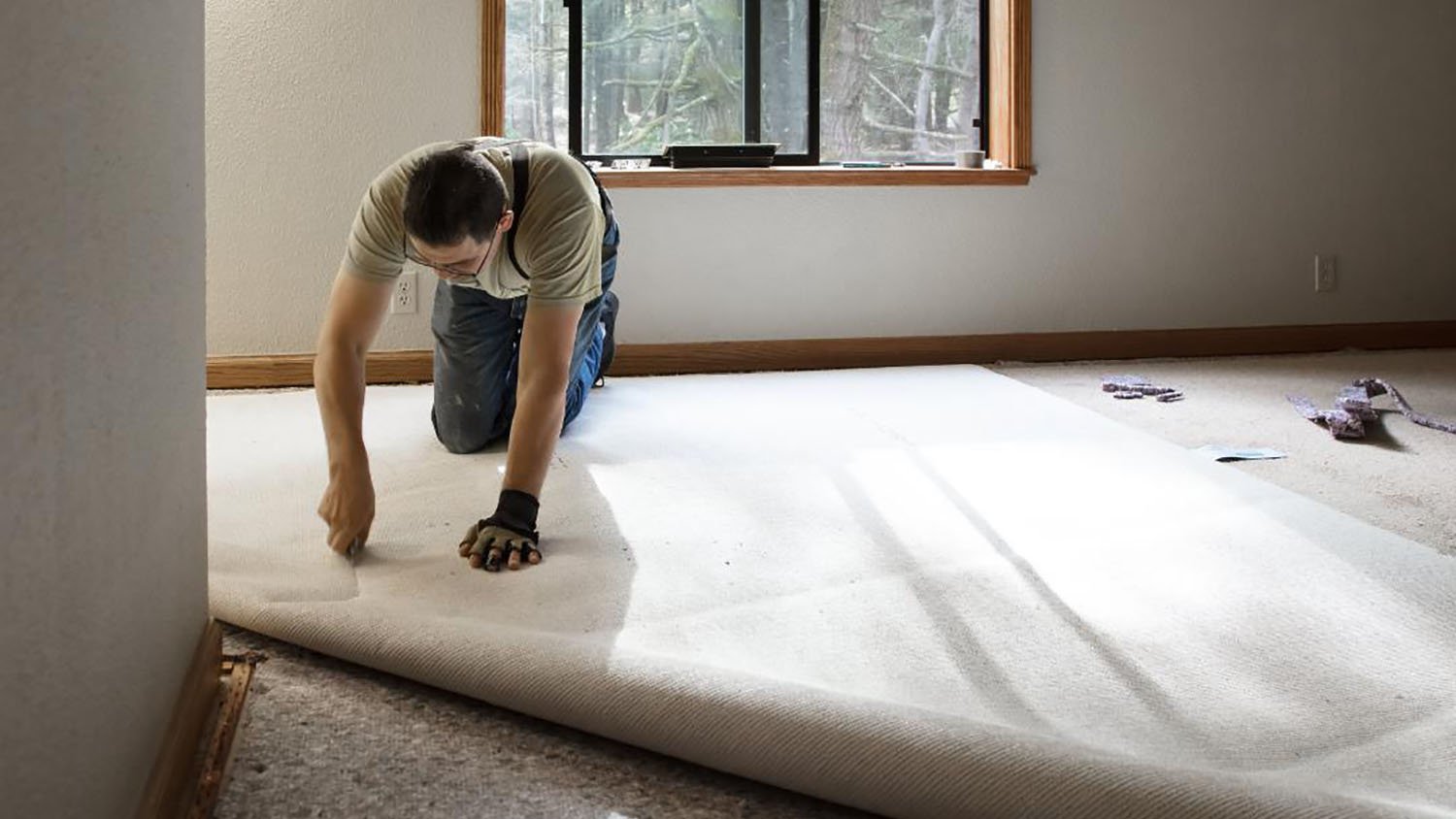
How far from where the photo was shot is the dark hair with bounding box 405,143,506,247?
5.34 ft

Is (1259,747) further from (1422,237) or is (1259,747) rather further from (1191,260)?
(1422,237)

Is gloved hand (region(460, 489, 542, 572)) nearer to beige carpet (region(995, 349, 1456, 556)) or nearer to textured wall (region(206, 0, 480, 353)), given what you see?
beige carpet (region(995, 349, 1456, 556))

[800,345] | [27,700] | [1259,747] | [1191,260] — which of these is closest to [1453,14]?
[1191,260]

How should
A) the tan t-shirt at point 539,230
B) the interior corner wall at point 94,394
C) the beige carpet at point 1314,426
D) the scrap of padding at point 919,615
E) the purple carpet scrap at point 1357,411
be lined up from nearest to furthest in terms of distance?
the interior corner wall at point 94,394, the scrap of padding at point 919,615, the tan t-shirt at point 539,230, the beige carpet at point 1314,426, the purple carpet scrap at point 1357,411

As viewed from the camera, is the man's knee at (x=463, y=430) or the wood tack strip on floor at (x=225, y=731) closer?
the wood tack strip on floor at (x=225, y=731)

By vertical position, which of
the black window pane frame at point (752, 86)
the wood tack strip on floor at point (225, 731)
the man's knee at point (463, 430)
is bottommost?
the wood tack strip on floor at point (225, 731)

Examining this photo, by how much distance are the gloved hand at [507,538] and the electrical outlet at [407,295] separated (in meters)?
2.01

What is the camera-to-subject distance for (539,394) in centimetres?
181

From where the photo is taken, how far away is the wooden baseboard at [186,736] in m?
1.05

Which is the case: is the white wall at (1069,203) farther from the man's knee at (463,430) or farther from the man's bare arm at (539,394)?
the man's bare arm at (539,394)

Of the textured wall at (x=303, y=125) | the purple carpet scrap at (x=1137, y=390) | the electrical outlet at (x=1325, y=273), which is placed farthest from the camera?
the electrical outlet at (x=1325, y=273)

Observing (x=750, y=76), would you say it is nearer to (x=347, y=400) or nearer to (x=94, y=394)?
(x=347, y=400)

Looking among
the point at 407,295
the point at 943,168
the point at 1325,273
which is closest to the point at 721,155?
the point at 943,168

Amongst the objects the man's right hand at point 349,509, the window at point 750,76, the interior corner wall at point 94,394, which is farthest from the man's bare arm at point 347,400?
the window at point 750,76
